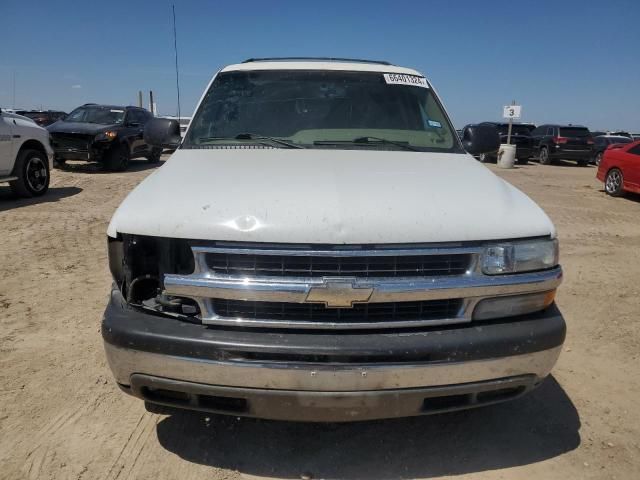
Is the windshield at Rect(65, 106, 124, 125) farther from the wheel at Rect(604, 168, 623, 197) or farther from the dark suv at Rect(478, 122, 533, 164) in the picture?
the dark suv at Rect(478, 122, 533, 164)

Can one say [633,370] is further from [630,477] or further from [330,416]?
[330,416]

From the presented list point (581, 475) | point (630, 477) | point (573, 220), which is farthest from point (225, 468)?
point (573, 220)

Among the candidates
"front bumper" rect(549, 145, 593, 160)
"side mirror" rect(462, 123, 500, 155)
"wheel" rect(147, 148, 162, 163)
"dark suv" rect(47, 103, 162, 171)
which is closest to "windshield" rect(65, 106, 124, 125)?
"dark suv" rect(47, 103, 162, 171)

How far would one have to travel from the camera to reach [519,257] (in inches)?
90.5

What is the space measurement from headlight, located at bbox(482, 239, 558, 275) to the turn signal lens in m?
0.12

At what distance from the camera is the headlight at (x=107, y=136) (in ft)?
44.5

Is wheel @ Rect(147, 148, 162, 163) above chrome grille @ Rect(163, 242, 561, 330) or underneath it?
underneath

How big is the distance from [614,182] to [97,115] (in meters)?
13.9

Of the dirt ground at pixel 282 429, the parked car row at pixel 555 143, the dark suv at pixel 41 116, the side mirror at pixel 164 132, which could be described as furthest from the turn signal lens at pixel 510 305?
the dark suv at pixel 41 116

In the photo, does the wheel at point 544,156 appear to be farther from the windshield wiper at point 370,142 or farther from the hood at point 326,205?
the hood at point 326,205

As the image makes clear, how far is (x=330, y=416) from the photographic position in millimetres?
2207

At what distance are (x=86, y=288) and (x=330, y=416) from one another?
11.4 ft

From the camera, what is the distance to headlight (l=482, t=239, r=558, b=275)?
7.43 feet

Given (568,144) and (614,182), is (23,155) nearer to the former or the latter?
(614,182)
